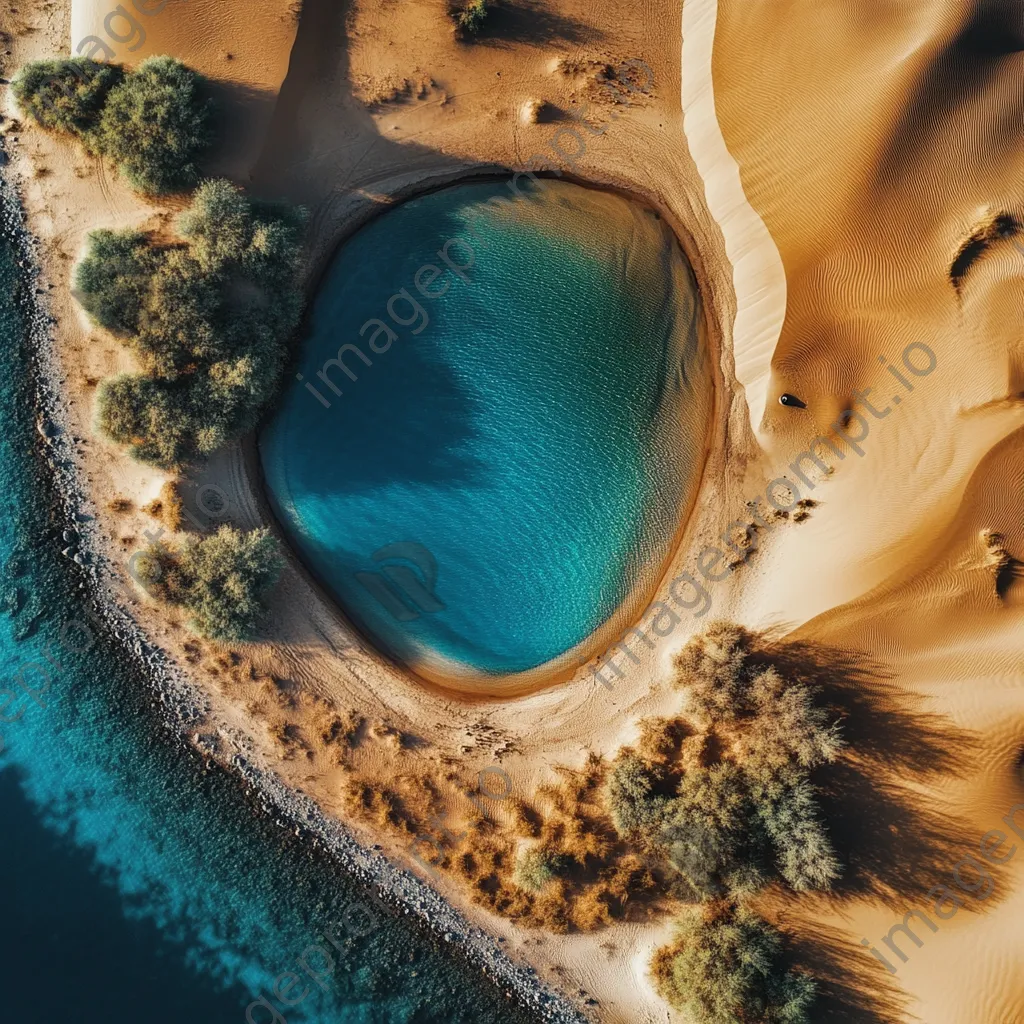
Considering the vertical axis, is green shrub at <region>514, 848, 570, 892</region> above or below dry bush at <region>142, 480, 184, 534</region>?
below

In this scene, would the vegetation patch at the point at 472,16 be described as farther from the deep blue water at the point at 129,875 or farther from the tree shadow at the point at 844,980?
the tree shadow at the point at 844,980

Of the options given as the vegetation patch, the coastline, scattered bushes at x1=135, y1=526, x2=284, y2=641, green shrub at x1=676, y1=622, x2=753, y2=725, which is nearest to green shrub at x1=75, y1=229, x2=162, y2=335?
the coastline

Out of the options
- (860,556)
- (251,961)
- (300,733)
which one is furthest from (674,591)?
(251,961)

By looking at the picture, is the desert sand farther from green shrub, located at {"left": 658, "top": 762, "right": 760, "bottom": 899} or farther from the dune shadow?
green shrub, located at {"left": 658, "top": 762, "right": 760, "bottom": 899}

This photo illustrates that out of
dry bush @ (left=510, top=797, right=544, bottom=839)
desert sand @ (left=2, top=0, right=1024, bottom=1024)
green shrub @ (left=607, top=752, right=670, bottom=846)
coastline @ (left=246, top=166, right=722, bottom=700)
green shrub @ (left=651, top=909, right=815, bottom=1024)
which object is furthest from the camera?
coastline @ (left=246, top=166, right=722, bottom=700)

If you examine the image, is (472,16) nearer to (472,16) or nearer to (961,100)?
(472,16)

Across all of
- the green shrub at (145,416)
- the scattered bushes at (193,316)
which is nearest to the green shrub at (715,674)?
the scattered bushes at (193,316)
